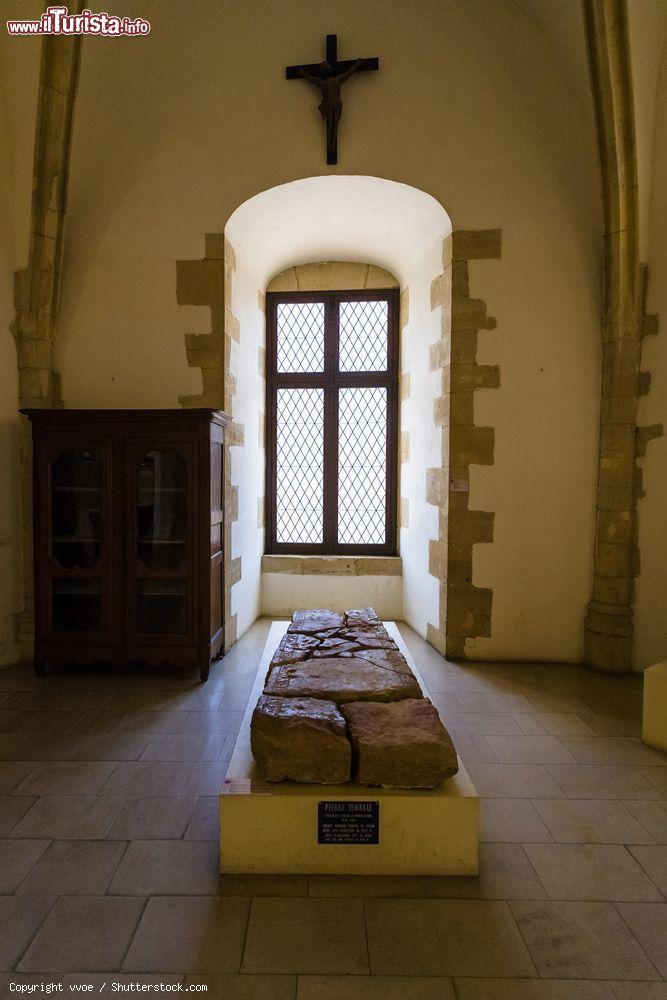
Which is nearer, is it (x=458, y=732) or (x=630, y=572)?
(x=458, y=732)

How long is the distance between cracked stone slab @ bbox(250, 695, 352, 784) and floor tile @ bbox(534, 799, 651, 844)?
89 cm

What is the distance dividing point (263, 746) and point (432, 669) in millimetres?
2112

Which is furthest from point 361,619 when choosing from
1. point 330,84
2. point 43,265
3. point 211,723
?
point 330,84

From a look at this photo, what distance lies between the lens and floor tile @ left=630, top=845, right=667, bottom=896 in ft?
5.55

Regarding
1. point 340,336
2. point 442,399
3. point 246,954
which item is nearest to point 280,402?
point 340,336

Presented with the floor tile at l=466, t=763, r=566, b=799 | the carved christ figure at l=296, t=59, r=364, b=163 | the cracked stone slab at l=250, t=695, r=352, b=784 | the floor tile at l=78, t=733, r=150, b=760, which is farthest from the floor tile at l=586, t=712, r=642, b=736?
the carved christ figure at l=296, t=59, r=364, b=163

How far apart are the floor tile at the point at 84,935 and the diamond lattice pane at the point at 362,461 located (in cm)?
359

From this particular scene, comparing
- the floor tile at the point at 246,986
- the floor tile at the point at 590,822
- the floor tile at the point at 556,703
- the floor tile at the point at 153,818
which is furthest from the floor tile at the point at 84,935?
the floor tile at the point at 556,703

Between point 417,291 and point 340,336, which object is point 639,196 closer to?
point 417,291

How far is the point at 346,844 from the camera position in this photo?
1.69m

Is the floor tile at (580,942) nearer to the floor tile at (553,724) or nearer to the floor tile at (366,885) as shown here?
the floor tile at (366,885)

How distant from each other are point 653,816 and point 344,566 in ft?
9.82

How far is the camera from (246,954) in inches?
55.1

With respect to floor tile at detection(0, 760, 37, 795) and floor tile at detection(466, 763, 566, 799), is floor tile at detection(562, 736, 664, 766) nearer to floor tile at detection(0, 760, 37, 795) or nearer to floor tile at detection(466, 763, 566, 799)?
floor tile at detection(466, 763, 566, 799)
